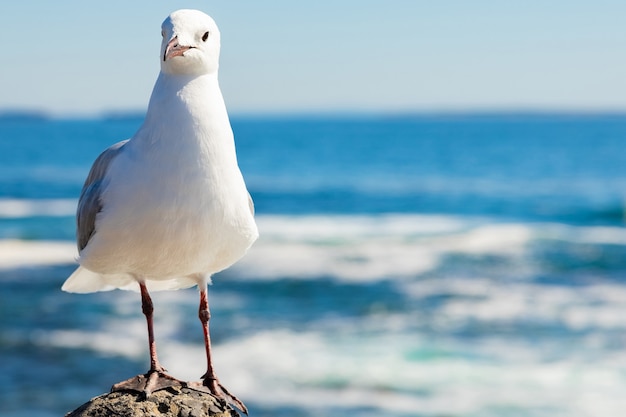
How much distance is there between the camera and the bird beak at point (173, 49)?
323cm

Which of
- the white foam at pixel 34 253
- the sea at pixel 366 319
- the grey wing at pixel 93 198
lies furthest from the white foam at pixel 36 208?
the grey wing at pixel 93 198

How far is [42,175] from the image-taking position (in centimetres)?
5203

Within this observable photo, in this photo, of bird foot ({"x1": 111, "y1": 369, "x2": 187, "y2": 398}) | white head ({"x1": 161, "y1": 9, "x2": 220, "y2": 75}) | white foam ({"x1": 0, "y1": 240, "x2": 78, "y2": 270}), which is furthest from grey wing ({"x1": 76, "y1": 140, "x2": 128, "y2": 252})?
white foam ({"x1": 0, "y1": 240, "x2": 78, "y2": 270})

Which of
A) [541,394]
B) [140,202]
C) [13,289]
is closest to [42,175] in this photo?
[13,289]

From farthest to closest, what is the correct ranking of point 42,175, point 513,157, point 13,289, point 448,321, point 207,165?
point 513,157 → point 42,175 → point 13,289 → point 448,321 → point 207,165

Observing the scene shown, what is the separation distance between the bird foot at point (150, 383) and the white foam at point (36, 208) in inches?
1145

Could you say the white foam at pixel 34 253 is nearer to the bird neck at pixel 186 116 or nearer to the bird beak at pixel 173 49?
the bird neck at pixel 186 116

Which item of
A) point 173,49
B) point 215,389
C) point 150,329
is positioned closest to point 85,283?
point 150,329

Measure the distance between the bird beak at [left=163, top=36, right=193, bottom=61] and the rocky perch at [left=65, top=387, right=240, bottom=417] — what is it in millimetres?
1416

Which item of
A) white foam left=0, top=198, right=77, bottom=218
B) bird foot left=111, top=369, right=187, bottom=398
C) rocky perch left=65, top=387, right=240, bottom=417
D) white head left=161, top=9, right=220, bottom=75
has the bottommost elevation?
rocky perch left=65, top=387, right=240, bottom=417

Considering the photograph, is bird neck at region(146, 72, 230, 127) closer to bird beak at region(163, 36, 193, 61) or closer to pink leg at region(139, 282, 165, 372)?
bird beak at region(163, 36, 193, 61)

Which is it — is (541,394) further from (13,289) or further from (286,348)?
(13,289)

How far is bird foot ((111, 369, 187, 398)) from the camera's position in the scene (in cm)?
371

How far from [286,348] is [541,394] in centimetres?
404
